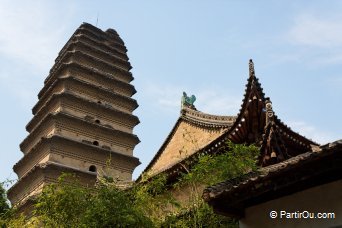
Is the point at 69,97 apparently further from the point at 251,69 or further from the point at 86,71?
the point at 251,69

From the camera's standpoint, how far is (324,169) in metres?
5.45

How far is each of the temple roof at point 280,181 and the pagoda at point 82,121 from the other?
13.5m

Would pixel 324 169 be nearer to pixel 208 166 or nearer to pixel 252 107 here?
pixel 208 166

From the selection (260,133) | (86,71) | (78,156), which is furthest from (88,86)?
(260,133)

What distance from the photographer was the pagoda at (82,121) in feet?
70.2

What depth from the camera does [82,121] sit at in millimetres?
23109

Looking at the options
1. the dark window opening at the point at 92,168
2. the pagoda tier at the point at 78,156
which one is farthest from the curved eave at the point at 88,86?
the dark window opening at the point at 92,168

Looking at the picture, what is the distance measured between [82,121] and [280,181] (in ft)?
60.3

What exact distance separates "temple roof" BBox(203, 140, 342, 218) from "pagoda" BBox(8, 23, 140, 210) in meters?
13.5

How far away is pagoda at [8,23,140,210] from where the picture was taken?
70.2 ft

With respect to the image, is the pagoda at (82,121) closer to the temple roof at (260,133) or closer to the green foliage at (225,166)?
the temple roof at (260,133)

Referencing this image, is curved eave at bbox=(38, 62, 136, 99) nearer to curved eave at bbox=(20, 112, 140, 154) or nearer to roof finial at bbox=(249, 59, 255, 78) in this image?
curved eave at bbox=(20, 112, 140, 154)

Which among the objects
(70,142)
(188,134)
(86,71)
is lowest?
(188,134)

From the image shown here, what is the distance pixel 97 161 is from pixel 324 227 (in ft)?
58.9
